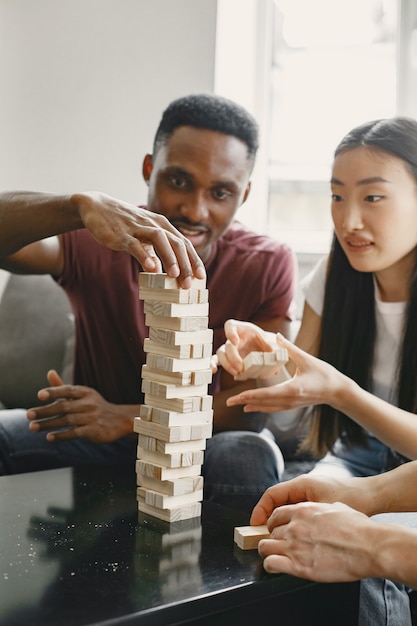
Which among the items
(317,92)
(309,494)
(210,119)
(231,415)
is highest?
(317,92)

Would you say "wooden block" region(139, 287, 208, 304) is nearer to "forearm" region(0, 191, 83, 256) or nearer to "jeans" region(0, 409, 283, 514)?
"forearm" region(0, 191, 83, 256)

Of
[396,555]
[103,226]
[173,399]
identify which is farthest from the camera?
[103,226]

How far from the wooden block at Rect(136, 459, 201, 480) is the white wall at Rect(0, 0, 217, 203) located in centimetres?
185

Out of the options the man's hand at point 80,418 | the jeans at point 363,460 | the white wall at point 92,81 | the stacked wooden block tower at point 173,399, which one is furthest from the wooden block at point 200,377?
the white wall at point 92,81

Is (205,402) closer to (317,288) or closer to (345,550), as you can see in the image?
(345,550)

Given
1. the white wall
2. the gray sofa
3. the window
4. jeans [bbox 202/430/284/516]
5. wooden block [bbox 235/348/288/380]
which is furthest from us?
the window

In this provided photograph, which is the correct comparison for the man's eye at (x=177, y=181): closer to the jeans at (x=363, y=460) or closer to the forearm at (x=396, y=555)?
the jeans at (x=363, y=460)

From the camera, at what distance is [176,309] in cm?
126

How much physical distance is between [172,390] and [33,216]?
58 cm

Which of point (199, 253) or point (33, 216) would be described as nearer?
point (33, 216)

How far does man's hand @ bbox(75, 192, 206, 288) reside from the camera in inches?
50.3

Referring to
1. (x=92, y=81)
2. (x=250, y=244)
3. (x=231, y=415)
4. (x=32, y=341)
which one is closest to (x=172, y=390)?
(x=231, y=415)

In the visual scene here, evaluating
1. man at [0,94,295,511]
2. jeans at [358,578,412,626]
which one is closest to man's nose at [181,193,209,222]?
man at [0,94,295,511]

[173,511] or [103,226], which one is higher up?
[103,226]
